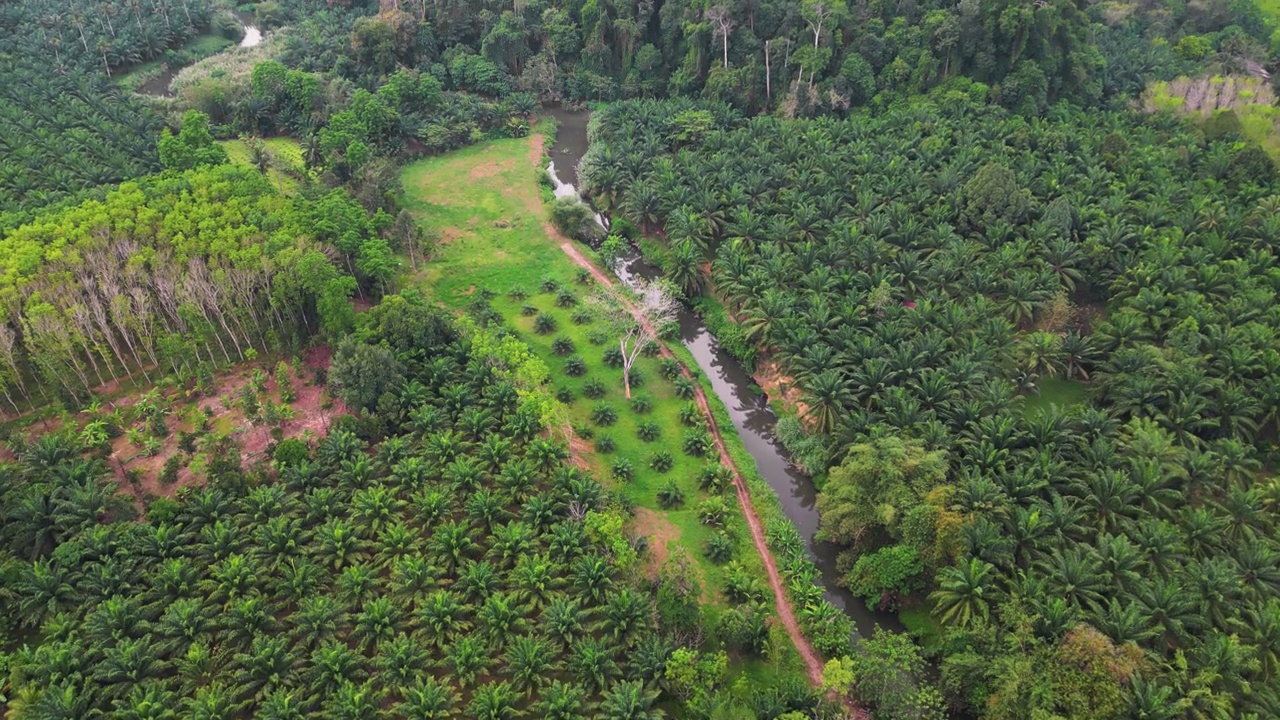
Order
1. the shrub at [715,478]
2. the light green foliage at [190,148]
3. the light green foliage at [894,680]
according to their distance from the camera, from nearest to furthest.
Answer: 1. the light green foliage at [894,680]
2. the shrub at [715,478]
3. the light green foliage at [190,148]

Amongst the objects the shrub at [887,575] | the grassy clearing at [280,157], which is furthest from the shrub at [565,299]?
the shrub at [887,575]

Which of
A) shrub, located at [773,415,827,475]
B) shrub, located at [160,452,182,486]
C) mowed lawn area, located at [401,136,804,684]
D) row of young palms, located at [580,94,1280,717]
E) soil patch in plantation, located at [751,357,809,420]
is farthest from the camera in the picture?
soil patch in plantation, located at [751,357,809,420]

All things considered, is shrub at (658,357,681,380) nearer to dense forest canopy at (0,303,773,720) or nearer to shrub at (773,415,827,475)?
shrub at (773,415,827,475)

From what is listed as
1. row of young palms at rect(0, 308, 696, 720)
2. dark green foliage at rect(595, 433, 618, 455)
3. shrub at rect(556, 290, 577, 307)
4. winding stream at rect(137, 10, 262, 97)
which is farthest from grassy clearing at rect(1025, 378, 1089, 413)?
winding stream at rect(137, 10, 262, 97)

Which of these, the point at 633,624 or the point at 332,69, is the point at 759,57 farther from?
the point at 633,624

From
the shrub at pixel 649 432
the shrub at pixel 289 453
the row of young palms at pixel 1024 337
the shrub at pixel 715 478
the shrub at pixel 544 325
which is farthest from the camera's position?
the shrub at pixel 544 325

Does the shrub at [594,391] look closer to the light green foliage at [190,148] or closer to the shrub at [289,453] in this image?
the shrub at [289,453]
